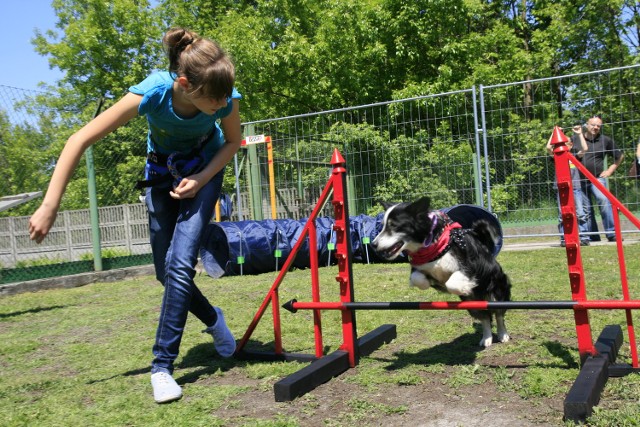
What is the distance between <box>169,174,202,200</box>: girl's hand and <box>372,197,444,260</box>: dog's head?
1.10 metres

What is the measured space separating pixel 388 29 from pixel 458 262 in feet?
50.7

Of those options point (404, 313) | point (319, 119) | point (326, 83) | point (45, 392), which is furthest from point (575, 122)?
point (326, 83)

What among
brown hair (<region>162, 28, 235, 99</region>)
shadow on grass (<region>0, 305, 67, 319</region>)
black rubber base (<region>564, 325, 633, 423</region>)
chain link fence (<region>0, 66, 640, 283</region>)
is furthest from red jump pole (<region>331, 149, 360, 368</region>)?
chain link fence (<region>0, 66, 640, 283</region>)

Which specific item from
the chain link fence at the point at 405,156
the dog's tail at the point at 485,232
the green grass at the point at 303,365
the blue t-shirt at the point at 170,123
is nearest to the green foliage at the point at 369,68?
the chain link fence at the point at 405,156

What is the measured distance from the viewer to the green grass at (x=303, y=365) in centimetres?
259

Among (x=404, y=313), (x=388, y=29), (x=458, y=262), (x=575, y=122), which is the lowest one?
(x=404, y=313)

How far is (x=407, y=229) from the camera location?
3.37 metres

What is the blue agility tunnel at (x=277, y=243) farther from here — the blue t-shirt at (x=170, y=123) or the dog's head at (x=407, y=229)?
the blue t-shirt at (x=170, y=123)

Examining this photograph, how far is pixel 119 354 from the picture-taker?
13.0ft

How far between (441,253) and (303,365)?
41.0 inches

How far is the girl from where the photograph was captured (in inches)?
108

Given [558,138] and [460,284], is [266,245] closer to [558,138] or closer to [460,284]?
[460,284]

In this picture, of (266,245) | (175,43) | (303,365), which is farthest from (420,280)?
(266,245)

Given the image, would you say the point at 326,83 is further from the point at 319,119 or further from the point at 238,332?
the point at 238,332
